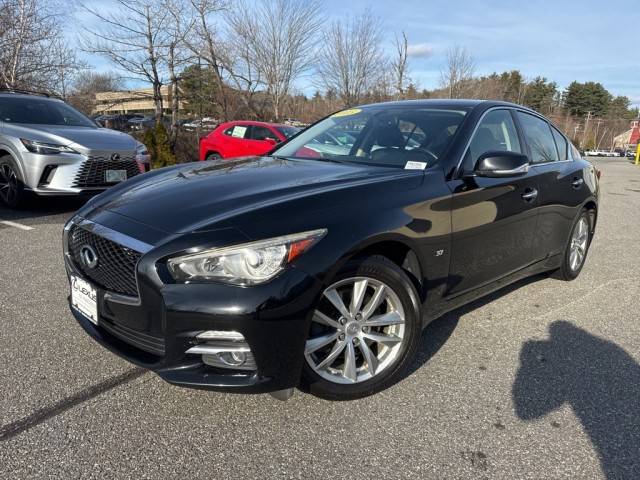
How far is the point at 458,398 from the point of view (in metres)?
2.49

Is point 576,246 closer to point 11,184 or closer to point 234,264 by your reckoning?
point 234,264

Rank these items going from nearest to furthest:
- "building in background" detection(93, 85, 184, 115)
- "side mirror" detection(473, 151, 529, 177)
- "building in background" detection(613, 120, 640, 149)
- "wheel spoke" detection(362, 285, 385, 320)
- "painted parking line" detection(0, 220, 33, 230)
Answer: "wheel spoke" detection(362, 285, 385, 320) → "side mirror" detection(473, 151, 529, 177) → "painted parking line" detection(0, 220, 33, 230) → "building in background" detection(93, 85, 184, 115) → "building in background" detection(613, 120, 640, 149)

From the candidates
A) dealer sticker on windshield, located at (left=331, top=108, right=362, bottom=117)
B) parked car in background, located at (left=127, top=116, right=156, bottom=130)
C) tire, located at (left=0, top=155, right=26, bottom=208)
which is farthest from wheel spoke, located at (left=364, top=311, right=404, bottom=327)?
parked car in background, located at (left=127, top=116, right=156, bottom=130)

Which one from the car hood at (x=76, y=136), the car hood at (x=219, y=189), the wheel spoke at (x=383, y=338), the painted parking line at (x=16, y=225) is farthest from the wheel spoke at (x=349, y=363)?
the car hood at (x=76, y=136)

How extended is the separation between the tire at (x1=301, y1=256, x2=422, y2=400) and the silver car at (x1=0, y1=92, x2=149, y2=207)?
5185mm

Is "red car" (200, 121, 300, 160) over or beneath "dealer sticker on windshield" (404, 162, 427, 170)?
beneath

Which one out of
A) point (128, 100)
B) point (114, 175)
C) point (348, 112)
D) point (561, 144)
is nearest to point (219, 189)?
point (348, 112)

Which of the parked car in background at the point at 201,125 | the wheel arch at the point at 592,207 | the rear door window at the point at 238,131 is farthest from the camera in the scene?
the parked car in background at the point at 201,125

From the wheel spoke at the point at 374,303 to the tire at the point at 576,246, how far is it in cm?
260

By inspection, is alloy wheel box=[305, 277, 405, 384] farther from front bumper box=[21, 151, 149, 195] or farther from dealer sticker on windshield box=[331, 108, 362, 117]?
front bumper box=[21, 151, 149, 195]

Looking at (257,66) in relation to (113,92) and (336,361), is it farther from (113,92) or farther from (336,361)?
(336,361)

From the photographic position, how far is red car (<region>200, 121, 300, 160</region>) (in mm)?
11789

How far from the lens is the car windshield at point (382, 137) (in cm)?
301

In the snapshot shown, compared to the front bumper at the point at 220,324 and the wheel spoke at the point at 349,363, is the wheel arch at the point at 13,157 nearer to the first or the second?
the front bumper at the point at 220,324
